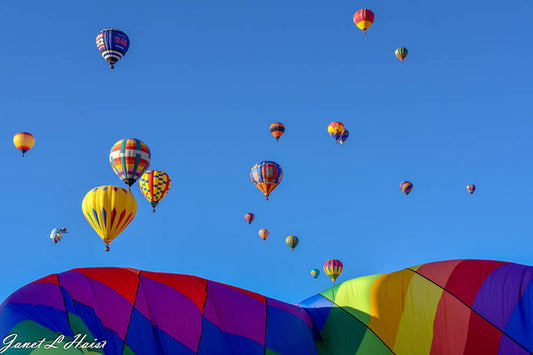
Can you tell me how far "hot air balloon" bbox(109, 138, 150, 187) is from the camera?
19.9 m

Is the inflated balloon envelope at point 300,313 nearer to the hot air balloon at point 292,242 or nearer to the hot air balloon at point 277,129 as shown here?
the hot air balloon at point 277,129

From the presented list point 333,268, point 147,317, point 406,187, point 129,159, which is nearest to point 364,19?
point 406,187

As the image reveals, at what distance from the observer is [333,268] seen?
29156 millimetres

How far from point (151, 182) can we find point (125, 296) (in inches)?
577

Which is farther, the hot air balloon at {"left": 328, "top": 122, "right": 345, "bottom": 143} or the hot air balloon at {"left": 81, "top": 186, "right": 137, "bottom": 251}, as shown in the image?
the hot air balloon at {"left": 328, "top": 122, "right": 345, "bottom": 143}

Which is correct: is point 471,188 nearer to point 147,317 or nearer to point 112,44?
point 112,44

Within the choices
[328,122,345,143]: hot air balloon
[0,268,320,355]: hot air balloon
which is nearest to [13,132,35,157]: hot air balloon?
[328,122,345,143]: hot air balloon

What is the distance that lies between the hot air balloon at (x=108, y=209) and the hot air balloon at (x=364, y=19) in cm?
1635

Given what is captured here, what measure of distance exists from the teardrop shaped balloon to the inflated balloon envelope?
537 inches

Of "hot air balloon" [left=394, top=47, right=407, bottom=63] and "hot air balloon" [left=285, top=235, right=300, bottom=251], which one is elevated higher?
"hot air balloon" [left=394, top=47, right=407, bottom=63]

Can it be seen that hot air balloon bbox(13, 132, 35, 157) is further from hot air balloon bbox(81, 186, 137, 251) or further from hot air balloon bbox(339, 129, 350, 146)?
hot air balloon bbox(339, 129, 350, 146)
